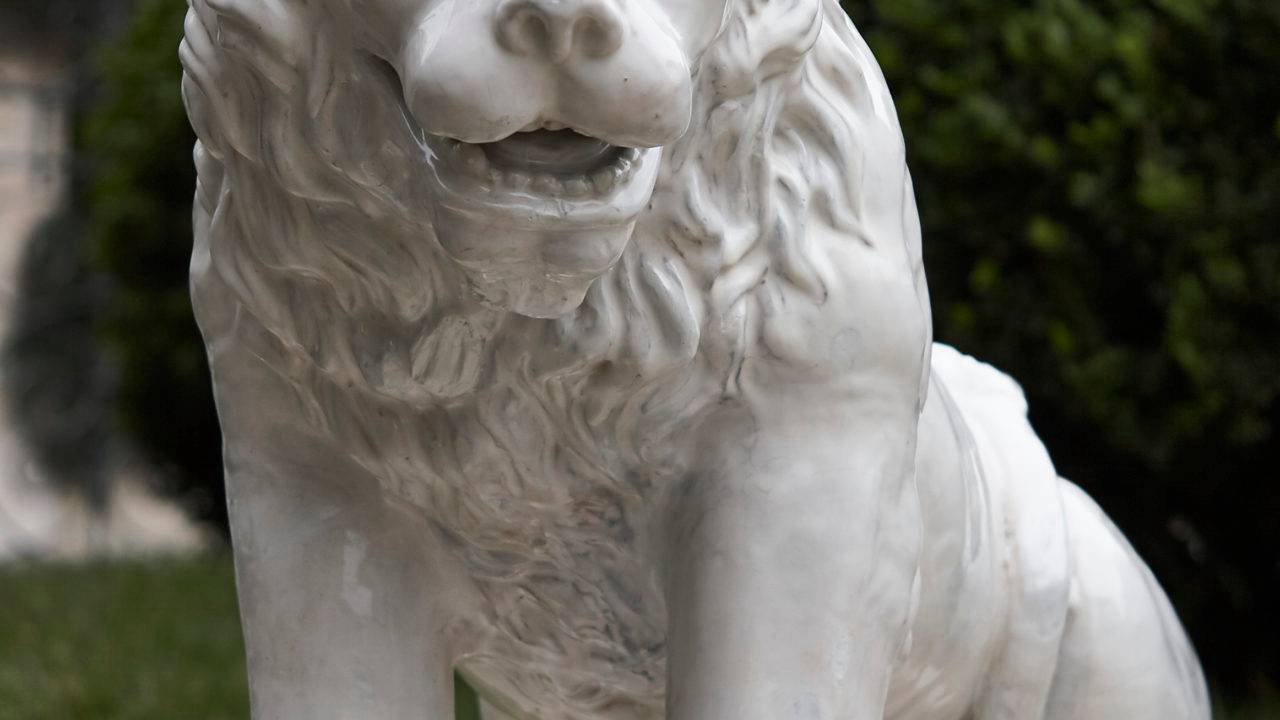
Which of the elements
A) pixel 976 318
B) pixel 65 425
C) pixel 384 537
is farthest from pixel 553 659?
pixel 65 425

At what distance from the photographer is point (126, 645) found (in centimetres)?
456

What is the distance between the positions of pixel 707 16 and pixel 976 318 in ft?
7.79

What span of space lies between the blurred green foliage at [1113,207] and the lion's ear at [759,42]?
2087mm

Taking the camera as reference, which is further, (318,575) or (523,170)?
(318,575)

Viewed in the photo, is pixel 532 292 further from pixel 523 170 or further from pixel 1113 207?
pixel 1113 207

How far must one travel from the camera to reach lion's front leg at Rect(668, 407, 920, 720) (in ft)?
4.39

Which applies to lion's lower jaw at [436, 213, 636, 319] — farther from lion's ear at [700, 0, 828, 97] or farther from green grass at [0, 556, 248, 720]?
green grass at [0, 556, 248, 720]

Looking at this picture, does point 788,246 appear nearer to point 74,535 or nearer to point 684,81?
Result: point 684,81

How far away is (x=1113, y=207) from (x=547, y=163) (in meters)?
2.36

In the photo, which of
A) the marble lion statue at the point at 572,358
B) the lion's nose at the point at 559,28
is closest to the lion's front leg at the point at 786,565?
the marble lion statue at the point at 572,358

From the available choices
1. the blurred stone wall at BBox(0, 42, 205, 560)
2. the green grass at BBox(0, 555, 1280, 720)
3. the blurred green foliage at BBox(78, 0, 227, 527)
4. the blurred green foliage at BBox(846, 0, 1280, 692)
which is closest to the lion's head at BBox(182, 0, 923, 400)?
the blurred green foliage at BBox(846, 0, 1280, 692)

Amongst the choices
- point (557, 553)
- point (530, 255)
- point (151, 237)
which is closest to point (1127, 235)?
point (557, 553)

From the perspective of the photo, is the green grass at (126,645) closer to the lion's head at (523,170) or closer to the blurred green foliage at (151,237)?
the blurred green foliage at (151,237)

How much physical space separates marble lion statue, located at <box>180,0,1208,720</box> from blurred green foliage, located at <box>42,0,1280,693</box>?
1.82m
